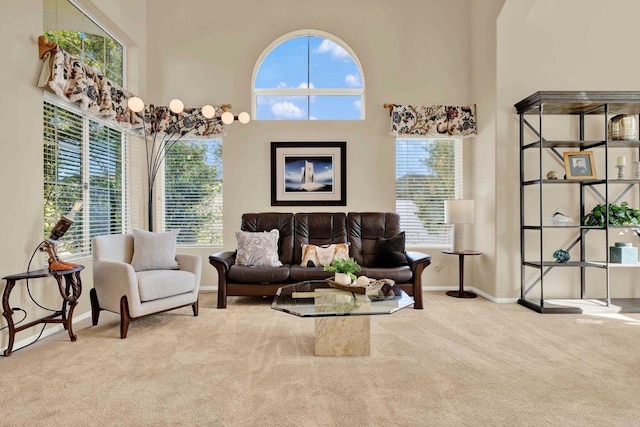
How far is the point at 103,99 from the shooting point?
167 inches

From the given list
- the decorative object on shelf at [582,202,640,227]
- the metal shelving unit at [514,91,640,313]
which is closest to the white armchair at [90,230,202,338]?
the metal shelving unit at [514,91,640,313]

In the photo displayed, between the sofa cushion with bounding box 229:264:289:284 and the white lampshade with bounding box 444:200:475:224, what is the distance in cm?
211

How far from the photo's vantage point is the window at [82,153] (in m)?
3.74

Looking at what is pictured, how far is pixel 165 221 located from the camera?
18.0 ft

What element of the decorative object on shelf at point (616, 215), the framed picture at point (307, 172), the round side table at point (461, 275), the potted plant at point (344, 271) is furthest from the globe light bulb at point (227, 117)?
the decorative object on shelf at point (616, 215)

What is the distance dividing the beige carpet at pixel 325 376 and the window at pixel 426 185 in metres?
1.86

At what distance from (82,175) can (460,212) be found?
426cm

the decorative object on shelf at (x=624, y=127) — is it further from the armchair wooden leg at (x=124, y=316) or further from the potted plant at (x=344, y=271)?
the armchair wooden leg at (x=124, y=316)

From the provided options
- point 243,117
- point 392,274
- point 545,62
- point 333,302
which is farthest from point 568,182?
point 243,117

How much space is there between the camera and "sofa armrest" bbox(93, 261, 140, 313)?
338 cm

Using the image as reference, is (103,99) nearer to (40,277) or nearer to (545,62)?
(40,277)

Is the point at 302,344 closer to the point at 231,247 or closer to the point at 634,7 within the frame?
the point at 231,247

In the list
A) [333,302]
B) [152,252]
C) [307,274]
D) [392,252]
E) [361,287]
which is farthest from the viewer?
[392,252]

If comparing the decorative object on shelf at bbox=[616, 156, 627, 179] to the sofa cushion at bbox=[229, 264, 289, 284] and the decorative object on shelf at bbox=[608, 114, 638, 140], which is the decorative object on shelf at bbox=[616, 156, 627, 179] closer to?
the decorative object on shelf at bbox=[608, 114, 638, 140]
